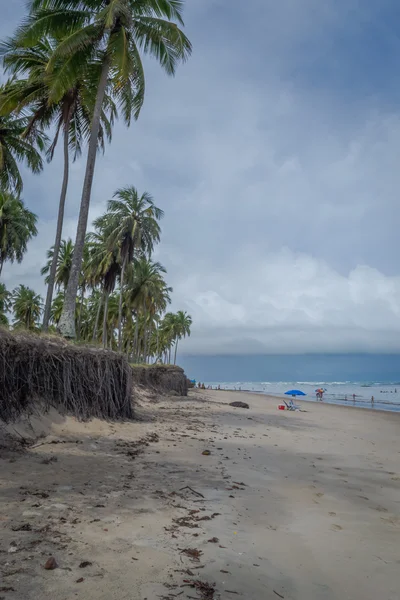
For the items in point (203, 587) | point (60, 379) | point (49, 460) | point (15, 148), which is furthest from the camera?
point (15, 148)

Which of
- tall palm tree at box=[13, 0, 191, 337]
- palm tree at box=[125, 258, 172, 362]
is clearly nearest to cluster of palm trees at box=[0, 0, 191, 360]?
tall palm tree at box=[13, 0, 191, 337]

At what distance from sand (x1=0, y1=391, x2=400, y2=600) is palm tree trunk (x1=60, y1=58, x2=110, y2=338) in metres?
4.46

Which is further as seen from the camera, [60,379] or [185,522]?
[60,379]

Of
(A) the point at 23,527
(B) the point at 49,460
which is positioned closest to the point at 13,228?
(B) the point at 49,460

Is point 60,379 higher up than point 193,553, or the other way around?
point 60,379

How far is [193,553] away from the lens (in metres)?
3.59

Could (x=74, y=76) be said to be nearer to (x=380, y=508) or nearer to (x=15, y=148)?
(x=15, y=148)

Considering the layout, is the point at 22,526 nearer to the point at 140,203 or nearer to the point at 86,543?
the point at 86,543

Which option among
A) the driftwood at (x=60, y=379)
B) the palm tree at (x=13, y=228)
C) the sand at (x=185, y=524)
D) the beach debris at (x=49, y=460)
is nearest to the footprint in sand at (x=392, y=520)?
the sand at (x=185, y=524)

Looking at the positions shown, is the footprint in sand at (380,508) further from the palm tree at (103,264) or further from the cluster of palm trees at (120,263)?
the palm tree at (103,264)

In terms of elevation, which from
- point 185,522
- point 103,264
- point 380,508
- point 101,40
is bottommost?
point 380,508

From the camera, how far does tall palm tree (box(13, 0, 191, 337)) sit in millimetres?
12836

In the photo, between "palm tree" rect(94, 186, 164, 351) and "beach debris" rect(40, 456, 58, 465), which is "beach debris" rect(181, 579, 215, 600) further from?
"palm tree" rect(94, 186, 164, 351)

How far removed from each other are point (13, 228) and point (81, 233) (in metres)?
20.1
